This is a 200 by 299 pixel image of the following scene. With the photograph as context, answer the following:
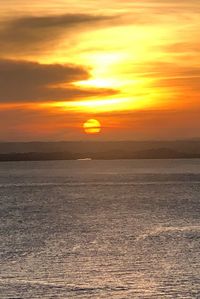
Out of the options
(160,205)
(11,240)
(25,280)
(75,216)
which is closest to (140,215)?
(75,216)

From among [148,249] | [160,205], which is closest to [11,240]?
[148,249]

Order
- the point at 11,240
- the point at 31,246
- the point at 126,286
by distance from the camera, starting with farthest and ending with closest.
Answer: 1. the point at 11,240
2. the point at 31,246
3. the point at 126,286

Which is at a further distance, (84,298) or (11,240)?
(11,240)

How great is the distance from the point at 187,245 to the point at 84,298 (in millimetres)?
12663

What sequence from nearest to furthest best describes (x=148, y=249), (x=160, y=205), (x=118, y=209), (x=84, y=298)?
(x=84, y=298) < (x=148, y=249) < (x=118, y=209) < (x=160, y=205)

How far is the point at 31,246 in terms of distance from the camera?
31.4m

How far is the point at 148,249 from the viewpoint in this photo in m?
29.4

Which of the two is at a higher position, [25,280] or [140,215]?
[25,280]

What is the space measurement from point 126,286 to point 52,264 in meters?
5.47

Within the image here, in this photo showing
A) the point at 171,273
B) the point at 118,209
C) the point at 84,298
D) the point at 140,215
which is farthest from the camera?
the point at 118,209

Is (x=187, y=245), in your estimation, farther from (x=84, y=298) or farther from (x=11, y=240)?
(x=84, y=298)

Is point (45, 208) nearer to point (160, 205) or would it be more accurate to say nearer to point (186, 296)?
point (160, 205)

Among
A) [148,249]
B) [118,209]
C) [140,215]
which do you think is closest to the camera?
[148,249]

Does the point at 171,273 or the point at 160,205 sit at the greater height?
the point at 171,273
